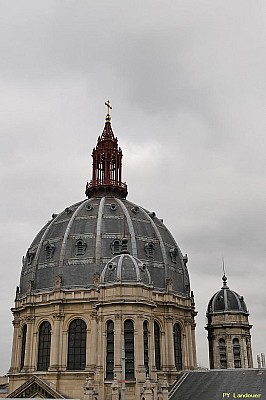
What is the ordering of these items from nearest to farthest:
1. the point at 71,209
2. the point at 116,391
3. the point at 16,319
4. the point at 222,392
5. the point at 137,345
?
the point at 116,391 → the point at 137,345 → the point at 222,392 → the point at 16,319 → the point at 71,209

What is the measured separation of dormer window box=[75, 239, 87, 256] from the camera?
6950 cm

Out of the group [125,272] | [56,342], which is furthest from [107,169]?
[56,342]

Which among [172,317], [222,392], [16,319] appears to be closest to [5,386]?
[16,319]

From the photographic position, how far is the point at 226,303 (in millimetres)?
80562

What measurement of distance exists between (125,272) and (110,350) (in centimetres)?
840

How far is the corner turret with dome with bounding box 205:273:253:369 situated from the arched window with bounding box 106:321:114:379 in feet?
88.1

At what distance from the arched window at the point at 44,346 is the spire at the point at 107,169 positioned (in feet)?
74.8

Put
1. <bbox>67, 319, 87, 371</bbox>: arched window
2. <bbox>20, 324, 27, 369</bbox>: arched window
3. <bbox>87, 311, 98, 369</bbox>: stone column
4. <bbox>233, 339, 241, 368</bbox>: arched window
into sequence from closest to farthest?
<bbox>87, 311, 98, 369</bbox>: stone column < <bbox>67, 319, 87, 371</bbox>: arched window < <bbox>20, 324, 27, 369</bbox>: arched window < <bbox>233, 339, 241, 368</bbox>: arched window

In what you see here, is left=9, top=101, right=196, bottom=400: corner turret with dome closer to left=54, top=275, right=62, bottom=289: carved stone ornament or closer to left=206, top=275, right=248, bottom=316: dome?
left=54, top=275, right=62, bottom=289: carved stone ornament

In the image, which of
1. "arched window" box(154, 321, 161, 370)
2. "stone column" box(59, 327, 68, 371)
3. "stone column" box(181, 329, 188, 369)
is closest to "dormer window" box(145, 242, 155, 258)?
"arched window" box(154, 321, 161, 370)

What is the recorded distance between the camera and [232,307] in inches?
3164

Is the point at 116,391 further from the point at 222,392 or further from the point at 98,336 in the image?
the point at 222,392

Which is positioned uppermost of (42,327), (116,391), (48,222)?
(48,222)

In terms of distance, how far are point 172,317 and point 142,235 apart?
11.6 m
